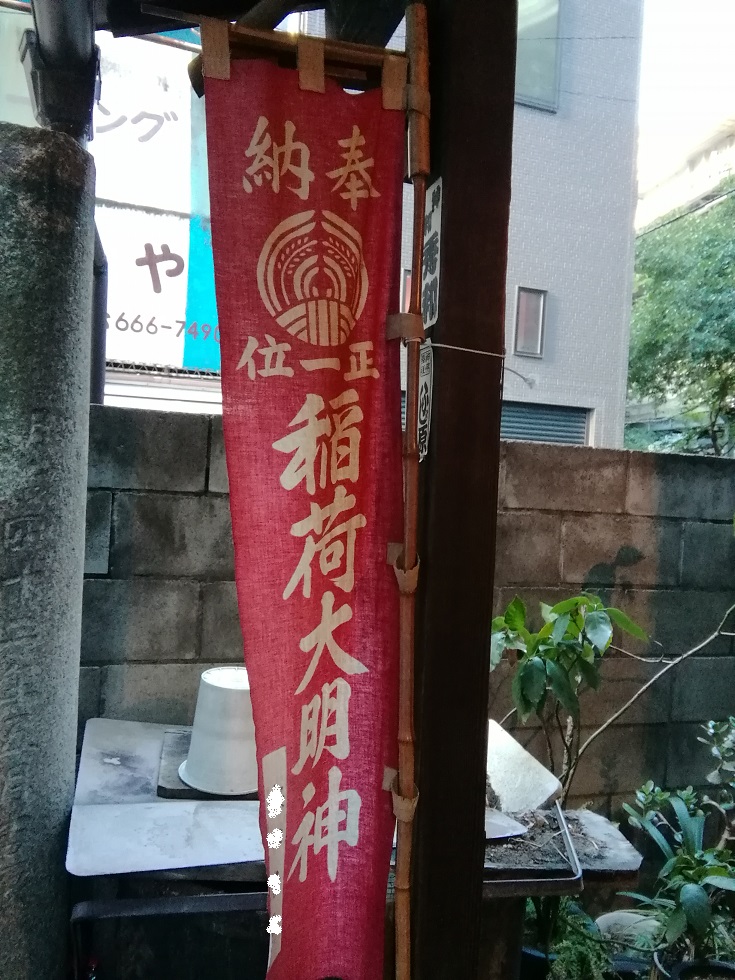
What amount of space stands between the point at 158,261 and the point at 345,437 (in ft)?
22.2

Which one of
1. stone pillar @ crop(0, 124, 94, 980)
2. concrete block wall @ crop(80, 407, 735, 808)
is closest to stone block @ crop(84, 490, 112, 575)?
concrete block wall @ crop(80, 407, 735, 808)

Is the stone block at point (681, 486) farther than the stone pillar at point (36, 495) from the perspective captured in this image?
Yes

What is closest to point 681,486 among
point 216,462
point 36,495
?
point 216,462

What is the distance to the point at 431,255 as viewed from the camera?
236 cm

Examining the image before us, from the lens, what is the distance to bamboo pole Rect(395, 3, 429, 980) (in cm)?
228

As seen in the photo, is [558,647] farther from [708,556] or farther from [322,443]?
[708,556]

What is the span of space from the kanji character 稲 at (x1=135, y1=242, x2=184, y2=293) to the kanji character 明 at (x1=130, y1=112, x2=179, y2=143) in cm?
112

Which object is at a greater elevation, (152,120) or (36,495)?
(152,120)

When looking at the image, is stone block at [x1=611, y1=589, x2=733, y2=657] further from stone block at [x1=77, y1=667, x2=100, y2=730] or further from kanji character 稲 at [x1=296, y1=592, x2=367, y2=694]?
stone block at [x1=77, y1=667, x2=100, y2=730]

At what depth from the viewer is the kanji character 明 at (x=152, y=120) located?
7.88 metres

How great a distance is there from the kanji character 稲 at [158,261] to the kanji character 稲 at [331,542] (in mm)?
6757

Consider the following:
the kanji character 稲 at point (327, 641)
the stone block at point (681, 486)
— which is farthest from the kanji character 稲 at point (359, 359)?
the stone block at point (681, 486)

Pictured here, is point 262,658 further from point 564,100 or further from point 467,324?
point 564,100

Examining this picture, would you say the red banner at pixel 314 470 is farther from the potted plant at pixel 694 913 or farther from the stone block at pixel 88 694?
the stone block at pixel 88 694
